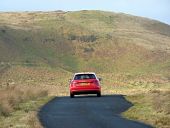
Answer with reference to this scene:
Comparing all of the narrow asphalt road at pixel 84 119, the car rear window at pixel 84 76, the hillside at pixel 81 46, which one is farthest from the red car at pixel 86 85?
the hillside at pixel 81 46

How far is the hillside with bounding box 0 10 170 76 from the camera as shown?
339 feet

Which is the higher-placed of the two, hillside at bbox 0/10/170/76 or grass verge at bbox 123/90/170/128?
grass verge at bbox 123/90/170/128

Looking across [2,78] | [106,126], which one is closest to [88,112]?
[106,126]

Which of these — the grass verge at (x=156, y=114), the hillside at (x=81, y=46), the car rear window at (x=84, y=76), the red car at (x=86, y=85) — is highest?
the grass verge at (x=156, y=114)

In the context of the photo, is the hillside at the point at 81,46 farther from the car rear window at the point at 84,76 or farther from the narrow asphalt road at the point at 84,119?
the narrow asphalt road at the point at 84,119

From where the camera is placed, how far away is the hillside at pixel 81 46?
103m

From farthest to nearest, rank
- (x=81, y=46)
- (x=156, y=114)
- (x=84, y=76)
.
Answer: (x=81, y=46)
(x=84, y=76)
(x=156, y=114)

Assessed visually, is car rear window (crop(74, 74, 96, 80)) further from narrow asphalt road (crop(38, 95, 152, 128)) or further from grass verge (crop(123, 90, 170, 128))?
grass verge (crop(123, 90, 170, 128))

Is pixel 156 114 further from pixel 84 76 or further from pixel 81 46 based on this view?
pixel 81 46

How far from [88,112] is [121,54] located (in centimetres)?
8762

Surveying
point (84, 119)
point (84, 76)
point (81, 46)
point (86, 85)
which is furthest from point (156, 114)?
point (81, 46)

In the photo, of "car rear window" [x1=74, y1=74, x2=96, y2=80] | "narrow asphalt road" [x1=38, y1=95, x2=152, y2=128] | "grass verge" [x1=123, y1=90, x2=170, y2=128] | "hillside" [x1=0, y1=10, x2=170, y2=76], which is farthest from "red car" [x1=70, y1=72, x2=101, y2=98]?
"hillside" [x1=0, y1=10, x2=170, y2=76]

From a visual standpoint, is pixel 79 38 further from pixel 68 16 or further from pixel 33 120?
pixel 33 120

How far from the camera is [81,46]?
376 ft
